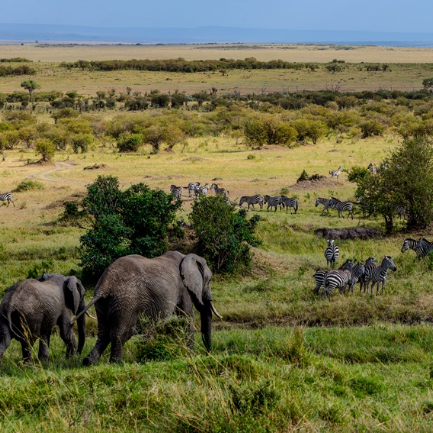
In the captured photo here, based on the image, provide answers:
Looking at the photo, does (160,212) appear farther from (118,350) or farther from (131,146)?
(131,146)

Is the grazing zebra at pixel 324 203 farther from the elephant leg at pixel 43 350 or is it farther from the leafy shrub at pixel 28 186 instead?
the elephant leg at pixel 43 350

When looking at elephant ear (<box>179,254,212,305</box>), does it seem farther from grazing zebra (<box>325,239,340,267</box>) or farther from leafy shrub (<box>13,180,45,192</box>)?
leafy shrub (<box>13,180,45,192</box>)

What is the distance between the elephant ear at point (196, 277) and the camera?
9406mm

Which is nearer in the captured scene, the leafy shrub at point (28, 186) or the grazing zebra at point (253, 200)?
the grazing zebra at point (253, 200)

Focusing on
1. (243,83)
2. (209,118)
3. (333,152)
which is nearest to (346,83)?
(243,83)

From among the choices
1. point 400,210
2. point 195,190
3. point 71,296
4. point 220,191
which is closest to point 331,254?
point 400,210

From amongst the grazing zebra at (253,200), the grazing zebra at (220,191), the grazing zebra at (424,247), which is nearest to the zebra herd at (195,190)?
the grazing zebra at (220,191)

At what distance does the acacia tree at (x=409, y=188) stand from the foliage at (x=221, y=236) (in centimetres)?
539

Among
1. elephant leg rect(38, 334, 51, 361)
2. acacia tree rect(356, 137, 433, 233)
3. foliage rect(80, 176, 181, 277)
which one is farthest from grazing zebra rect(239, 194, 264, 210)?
elephant leg rect(38, 334, 51, 361)

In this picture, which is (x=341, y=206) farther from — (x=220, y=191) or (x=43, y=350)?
(x=43, y=350)

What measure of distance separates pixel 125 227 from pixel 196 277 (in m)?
6.86

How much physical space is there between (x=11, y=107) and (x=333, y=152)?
44.2 metres

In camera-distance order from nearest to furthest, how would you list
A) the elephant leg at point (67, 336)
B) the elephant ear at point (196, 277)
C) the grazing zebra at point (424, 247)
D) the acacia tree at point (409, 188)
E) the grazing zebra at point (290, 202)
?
the elephant ear at point (196, 277), the elephant leg at point (67, 336), the grazing zebra at point (424, 247), the acacia tree at point (409, 188), the grazing zebra at point (290, 202)

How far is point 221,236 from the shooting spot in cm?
1633
